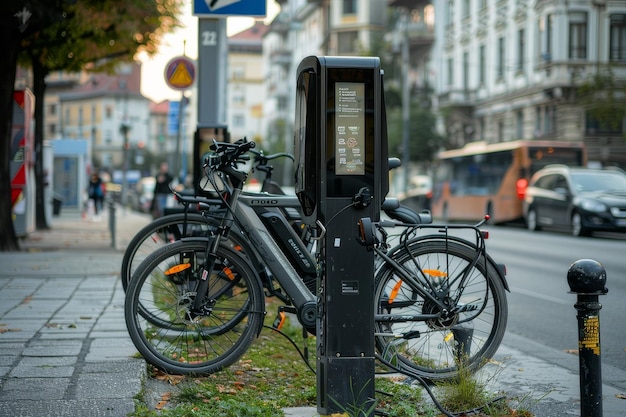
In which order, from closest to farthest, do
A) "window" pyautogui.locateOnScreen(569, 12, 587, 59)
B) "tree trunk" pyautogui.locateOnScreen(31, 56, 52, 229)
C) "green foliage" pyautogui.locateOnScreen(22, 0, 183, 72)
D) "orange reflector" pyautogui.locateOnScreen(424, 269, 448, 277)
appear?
"orange reflector" pyautogui.locateOnScreen(424, 269, 448, 277) < "green foliage" pyautogui.locateOnScreen(22, 0, 183, 72) < "tree trunk" pyautogui.locateOnScreen(31, 56, 52, 229) < "window" pyautogui.locateOnScreen(569, 12, 587, 59)

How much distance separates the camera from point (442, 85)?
62.3m

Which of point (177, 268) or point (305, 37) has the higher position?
point (305, 37)

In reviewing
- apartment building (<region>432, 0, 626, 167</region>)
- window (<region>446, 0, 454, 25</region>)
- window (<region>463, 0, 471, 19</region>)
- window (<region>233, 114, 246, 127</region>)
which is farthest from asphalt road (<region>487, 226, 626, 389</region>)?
window (<region>233, 114, 246, 127</region>)

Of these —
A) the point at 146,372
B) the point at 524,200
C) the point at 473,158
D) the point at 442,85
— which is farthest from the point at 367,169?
the point at 442,85

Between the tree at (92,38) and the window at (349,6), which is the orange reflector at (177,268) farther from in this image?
the window at (349,6)

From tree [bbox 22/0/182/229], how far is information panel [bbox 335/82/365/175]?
13463 mm

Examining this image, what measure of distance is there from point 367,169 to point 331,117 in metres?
0.29

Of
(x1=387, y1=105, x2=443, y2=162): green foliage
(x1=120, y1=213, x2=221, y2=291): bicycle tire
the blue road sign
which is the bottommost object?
(x1=120, y1=213, x2=221, y2=291): bicycle tire

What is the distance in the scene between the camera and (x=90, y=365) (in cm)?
614

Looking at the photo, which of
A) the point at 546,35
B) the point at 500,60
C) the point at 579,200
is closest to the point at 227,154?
the point at 579,200

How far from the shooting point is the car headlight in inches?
994

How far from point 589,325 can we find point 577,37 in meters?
43.9

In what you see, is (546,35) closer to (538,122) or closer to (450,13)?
(538,122)

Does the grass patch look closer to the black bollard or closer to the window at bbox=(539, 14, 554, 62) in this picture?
the black bollard
